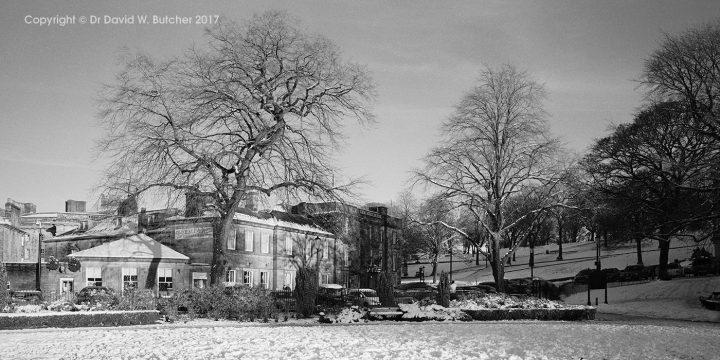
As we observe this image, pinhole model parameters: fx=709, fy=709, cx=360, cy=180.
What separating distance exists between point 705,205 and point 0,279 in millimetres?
32443

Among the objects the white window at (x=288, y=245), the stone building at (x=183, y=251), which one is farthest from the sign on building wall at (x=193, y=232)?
the white window at (x=288, y=245)

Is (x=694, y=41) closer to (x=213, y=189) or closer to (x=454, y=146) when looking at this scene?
(x=454, y=146)

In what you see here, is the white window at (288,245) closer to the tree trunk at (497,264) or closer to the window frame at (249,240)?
the window frame at (249,240)

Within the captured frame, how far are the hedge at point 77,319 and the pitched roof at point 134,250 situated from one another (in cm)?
1654

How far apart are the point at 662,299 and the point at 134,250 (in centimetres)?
3370

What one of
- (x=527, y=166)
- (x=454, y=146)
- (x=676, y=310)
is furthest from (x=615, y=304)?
(x=454, y=146)

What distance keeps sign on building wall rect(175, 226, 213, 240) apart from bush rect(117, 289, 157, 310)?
64.0 ft

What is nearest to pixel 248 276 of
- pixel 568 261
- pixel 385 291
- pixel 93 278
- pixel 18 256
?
Result: pixel 93 278

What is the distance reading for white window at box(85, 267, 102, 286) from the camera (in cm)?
4375

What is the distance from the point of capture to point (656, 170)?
4088 centimetres

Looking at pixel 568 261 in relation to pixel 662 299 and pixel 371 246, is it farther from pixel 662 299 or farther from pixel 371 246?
pixel 662 299

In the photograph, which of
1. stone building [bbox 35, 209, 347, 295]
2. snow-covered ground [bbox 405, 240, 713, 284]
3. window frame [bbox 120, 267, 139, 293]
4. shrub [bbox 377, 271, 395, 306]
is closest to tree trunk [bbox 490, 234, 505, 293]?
shrub [bbox 377, 271, 395, 306]

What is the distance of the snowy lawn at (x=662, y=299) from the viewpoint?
3815 centimetres

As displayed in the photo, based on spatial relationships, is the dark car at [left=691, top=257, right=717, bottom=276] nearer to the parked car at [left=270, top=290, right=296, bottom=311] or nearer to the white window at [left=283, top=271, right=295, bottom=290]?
the white window at [left=283, top=271, right=295, bottom=290]
